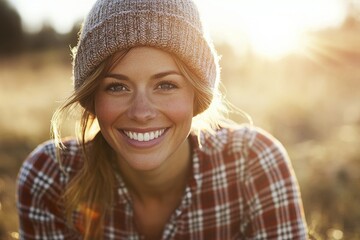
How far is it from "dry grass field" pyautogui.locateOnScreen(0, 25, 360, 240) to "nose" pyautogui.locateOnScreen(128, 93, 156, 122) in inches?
25.1

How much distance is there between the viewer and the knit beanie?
253cm

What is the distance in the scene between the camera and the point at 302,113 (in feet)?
35.1

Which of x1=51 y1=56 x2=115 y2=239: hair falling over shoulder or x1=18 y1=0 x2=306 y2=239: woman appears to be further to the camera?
x1=51 y1=56 x2=115 y2=239: hair falling over shoulder

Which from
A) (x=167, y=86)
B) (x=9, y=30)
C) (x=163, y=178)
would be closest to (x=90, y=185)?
(x=163, y=178)

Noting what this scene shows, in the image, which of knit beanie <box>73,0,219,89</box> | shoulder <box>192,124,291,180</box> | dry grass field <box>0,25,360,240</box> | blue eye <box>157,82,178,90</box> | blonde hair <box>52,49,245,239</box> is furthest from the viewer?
dry grass field <box>0,25,360,240</box>

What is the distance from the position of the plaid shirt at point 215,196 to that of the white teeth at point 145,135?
1.26 ft

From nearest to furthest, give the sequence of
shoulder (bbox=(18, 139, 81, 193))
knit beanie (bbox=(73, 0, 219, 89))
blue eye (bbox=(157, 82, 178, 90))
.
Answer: knit beanie (bbox=(73, 0, 219, 89))
blue eye (bbox=(157, 82, 178, 90))
shoulder (bbox=(18, 139, 81, 193))

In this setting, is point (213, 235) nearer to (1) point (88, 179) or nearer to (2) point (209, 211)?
(2) point (209, 211)

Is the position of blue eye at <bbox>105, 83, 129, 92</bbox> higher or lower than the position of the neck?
higher

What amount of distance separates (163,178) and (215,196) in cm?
34

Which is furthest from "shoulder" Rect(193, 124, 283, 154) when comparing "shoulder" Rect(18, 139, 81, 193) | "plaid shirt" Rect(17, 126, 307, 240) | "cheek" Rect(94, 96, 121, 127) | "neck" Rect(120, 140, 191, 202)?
"shoulder" Rect(18, 139, 81, 193)

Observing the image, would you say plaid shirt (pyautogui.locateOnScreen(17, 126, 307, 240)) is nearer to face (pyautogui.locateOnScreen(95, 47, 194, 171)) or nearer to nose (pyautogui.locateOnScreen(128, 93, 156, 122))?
face (pyautogui.locateOnScreen(95, 47, 194, 171))

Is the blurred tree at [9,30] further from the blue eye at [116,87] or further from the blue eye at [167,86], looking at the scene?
the blue eye at [167,86]

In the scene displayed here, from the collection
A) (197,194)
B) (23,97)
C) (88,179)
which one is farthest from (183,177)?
(23,97)
